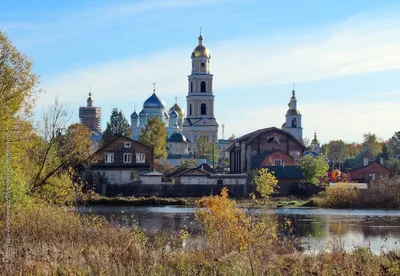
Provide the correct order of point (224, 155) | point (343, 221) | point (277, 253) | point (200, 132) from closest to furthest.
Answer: point (277, 253), point (343, 221), point (200, 132), point (224, 155)

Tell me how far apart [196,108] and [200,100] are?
1.56 m

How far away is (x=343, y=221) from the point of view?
3744 cm

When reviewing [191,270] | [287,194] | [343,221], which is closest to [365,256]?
[191,270]

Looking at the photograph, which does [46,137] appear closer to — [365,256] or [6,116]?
[6,116]

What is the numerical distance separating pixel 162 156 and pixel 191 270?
2827 inches

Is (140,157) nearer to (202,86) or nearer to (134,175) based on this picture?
(134,175)

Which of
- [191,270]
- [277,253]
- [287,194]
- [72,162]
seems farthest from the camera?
[287,194]

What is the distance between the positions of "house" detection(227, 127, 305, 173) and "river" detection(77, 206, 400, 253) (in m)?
17.3

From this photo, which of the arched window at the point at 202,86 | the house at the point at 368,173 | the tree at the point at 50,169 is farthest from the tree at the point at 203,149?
the tree at the point at 50,169

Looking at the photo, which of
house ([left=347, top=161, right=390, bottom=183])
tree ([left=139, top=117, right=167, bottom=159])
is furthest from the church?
house ([left=347, top=161, right=390, bottom=183])

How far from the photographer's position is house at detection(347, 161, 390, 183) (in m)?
66.9

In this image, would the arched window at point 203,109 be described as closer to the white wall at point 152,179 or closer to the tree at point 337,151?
the tree at point 337,151

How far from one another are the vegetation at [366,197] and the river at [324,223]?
118 inches

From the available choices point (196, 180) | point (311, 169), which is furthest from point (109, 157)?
→ point (311, 169)
